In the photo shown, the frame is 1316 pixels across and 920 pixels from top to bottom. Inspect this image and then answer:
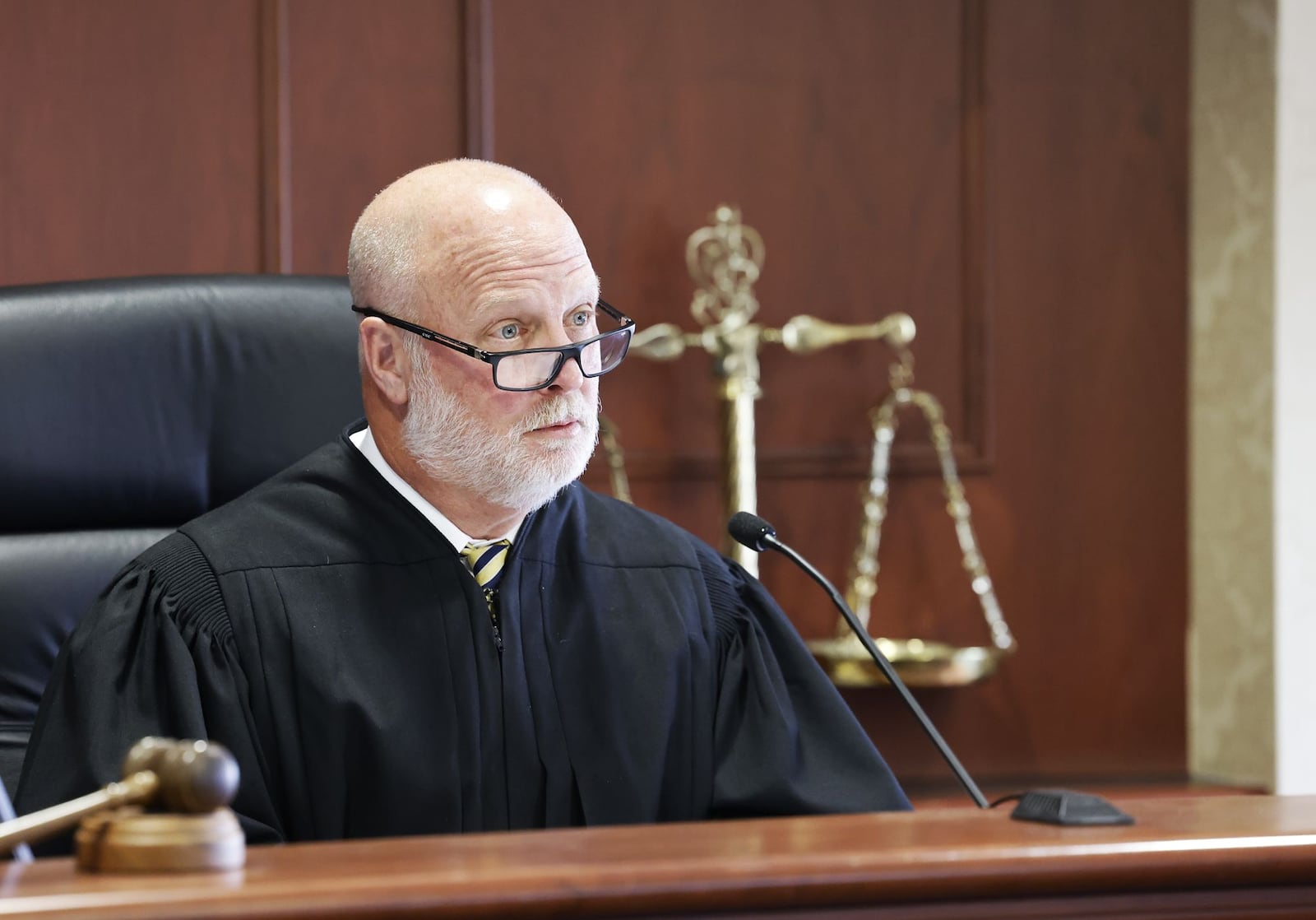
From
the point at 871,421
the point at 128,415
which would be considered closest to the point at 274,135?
the point at 128,415

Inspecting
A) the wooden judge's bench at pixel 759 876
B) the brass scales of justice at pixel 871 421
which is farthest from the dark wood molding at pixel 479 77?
the wooden judge's bench at pixel 759 876

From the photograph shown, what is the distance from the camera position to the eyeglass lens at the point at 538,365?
192 centimetres

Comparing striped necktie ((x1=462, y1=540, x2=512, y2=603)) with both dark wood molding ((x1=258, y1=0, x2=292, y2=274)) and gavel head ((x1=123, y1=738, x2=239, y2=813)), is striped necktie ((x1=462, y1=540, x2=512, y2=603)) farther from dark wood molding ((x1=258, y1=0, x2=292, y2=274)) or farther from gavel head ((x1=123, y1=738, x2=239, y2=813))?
dark wood molding ((x1=258, y1=0, x2=292, y2=274))

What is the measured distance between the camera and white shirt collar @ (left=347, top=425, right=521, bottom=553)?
1.95 meters

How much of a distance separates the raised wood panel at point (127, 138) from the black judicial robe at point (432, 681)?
117cm

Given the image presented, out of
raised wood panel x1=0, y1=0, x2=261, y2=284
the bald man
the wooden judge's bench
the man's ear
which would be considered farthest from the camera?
raised wood panel x1=0, y1=0, x2=261, y2=284

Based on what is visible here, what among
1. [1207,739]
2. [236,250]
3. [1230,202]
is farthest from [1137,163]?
[236,250]

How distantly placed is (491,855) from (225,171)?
2246 mm

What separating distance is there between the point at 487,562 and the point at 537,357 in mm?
255

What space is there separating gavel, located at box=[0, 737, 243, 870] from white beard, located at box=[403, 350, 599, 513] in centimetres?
92

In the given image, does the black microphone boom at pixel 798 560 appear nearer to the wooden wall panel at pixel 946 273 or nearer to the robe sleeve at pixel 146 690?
the robe sleeve at pixel 146 690

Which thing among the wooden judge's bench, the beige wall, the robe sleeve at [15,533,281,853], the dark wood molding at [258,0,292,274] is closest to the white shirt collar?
the robe sleeve at [15,533,281,853]

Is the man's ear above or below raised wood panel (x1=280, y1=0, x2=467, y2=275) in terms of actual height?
below

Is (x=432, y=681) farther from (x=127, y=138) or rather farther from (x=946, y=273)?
(x=946, y=273)
